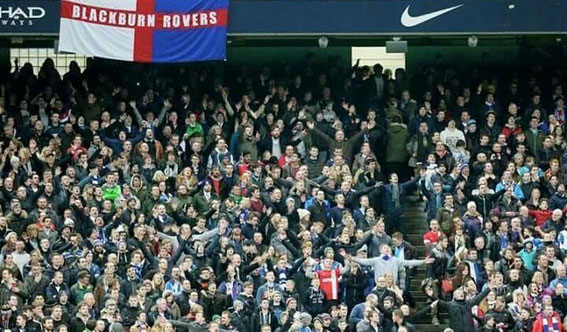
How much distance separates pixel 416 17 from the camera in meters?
38.6

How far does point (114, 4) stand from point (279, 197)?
20.5 ft

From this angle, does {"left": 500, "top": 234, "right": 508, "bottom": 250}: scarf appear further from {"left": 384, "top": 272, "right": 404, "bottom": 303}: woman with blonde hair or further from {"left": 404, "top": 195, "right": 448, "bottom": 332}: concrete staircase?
{"left": 384, "top": 272, "right": 404, "bottom": 303}: woman with blonde hair

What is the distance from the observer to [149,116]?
122ft

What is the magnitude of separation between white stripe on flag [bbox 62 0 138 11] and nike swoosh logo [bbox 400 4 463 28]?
5.03m

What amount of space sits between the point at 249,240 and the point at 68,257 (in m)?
2.95

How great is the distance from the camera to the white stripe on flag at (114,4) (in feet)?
125

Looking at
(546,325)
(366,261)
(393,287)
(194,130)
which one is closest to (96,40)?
(194,130)

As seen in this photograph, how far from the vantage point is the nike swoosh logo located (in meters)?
38.5

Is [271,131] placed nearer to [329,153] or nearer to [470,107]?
[329,153]

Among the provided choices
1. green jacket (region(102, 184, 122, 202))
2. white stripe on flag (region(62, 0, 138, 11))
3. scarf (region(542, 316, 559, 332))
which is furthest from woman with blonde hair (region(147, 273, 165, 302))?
white stripe on flag (region(62, 0, 138, 11))

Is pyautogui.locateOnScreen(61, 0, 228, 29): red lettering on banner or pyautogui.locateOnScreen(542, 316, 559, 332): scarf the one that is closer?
pyautogui.locateOnScreen(542, 316, 559, 332): scarf

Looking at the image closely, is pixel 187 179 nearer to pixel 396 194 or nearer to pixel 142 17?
pixel 396 194

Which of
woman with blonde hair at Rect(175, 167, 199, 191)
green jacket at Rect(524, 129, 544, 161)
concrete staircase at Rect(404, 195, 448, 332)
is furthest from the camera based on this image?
green jacket at Rect(524, 129, 544, 161)

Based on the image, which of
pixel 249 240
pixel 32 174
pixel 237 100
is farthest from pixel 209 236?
pixel 237 100
